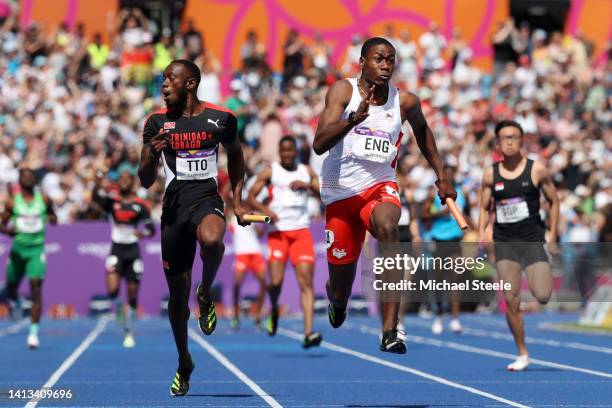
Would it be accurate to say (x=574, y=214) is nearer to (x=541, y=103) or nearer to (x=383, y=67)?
(x=541, y=103)

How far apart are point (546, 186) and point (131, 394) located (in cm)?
487

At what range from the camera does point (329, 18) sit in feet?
113

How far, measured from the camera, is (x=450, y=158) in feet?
82.5

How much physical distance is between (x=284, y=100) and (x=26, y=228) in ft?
37.2

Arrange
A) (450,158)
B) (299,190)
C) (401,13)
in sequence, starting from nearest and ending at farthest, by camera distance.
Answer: (299,190) → (450,158) → (401,13)

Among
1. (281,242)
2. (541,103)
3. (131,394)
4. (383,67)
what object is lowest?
(131,394)

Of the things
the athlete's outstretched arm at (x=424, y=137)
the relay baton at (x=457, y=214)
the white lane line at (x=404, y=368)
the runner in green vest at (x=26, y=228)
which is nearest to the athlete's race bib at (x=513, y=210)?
the white lane line at (x=404, y=368)

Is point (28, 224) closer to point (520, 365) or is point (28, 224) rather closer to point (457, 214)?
point (520, 365)

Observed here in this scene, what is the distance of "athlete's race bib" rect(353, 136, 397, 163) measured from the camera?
988 cm

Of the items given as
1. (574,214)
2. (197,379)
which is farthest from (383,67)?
(574,214)

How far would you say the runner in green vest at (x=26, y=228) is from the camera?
1839 centimetres

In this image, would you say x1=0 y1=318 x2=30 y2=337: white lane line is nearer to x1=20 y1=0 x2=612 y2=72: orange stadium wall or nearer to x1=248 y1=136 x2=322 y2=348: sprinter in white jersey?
x1=248 y1=136 x2=322 y2=348: sprinter in white jersey

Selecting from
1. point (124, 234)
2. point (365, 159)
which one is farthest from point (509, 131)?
point (124, 234)

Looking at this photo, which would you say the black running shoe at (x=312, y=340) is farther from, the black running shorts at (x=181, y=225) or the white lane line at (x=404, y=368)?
the black running shorts at (x=181, y=225)
